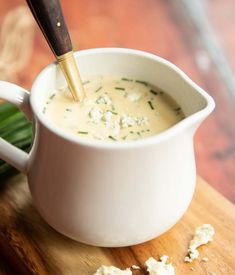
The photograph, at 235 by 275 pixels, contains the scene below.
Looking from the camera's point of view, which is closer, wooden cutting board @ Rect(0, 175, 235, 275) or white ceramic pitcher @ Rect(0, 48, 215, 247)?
white ceramic pitcher @ Rect(0, 48, 215, 247)

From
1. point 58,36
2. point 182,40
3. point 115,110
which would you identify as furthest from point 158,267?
point 182,40

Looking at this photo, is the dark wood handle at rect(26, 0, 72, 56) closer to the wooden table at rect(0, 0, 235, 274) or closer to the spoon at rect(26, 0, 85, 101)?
the spoon at rect(26, 0, 85, 101)

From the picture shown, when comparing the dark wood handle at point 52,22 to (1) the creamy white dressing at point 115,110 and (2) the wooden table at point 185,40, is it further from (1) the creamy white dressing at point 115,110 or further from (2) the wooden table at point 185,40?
(2) the wooden table at point 185,40

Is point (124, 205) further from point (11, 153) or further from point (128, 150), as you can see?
point (11, 153)

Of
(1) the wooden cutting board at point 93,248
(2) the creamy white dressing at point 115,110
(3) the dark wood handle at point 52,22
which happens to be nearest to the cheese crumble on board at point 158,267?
(1) the wooden cutting board at point 93,248

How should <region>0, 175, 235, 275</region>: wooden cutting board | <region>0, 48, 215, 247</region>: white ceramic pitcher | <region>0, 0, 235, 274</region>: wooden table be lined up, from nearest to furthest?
<region>0, 48, 215, 247</region>: white ceramic pitcher → <region>0, 175, 235, 275</region>: wooden cutting board → <region>0, 0, 235, 274</region>: wooden table

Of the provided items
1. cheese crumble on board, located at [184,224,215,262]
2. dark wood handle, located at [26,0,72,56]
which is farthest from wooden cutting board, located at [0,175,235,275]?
dark wood handle, located at [26,0,72,56]

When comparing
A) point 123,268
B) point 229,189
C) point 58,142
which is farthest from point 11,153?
point 229,189
